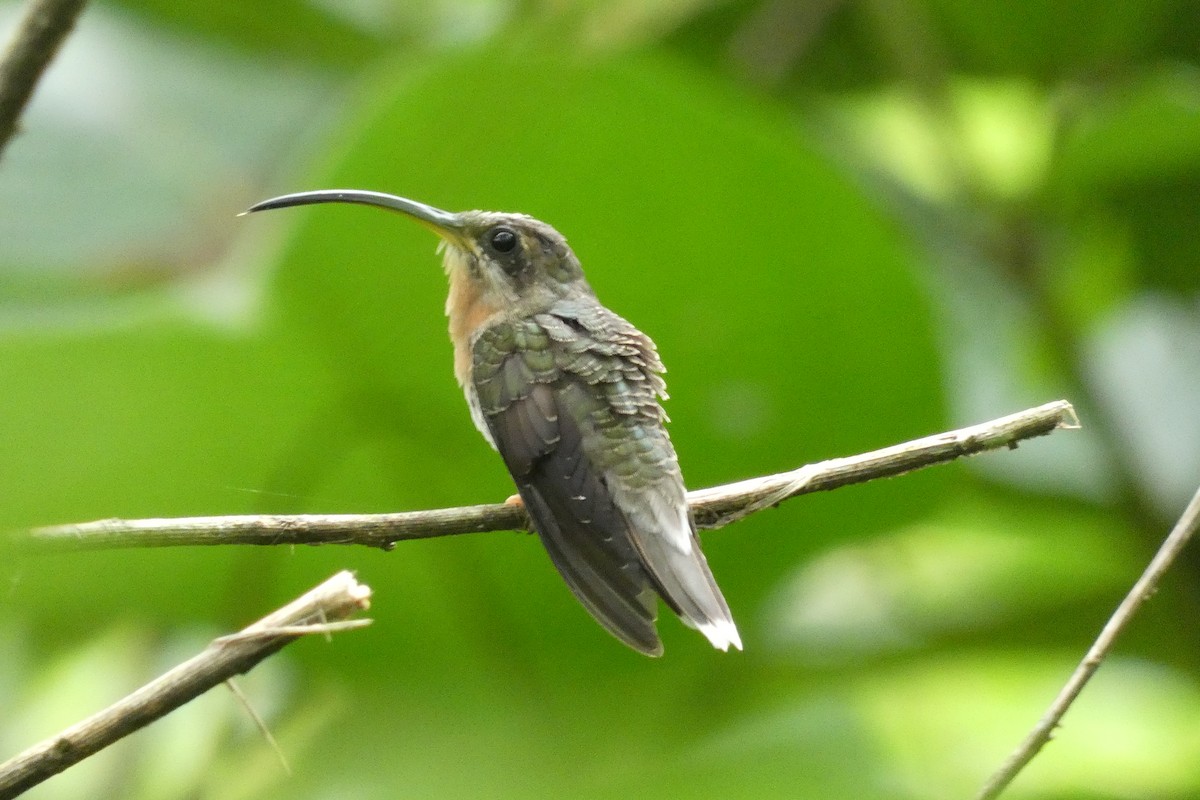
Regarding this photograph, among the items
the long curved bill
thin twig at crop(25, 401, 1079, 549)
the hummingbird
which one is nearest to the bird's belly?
the hummingbird

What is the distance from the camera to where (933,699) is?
339 centimetres

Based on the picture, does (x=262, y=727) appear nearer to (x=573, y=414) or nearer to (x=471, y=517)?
(x=471, y=517)

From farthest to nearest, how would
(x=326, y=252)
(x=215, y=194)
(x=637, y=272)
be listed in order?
(x=215, y=194), (x=637, y=272), (x=326, y=252)

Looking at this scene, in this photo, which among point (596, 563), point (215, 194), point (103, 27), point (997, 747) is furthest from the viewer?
point (103, 27)

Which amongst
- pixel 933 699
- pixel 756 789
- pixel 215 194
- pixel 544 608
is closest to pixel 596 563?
pixel 544 608

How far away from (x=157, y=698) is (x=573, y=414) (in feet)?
3.93

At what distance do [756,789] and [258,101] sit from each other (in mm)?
3569

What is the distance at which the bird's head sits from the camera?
2.71 metres

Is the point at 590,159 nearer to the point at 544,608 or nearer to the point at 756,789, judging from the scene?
the point at 544,608

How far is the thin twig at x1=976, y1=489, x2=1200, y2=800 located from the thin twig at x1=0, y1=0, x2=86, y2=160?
1.47m

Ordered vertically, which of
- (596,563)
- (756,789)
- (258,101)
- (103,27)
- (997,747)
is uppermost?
(103,27)

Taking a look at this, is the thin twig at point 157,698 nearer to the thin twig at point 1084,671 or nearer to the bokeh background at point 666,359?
the bokeh background at point 666,359

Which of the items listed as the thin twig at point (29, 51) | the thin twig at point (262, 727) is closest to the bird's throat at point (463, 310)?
the thin twig at point (29, 51)

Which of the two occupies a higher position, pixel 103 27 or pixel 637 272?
pixel 103 27
